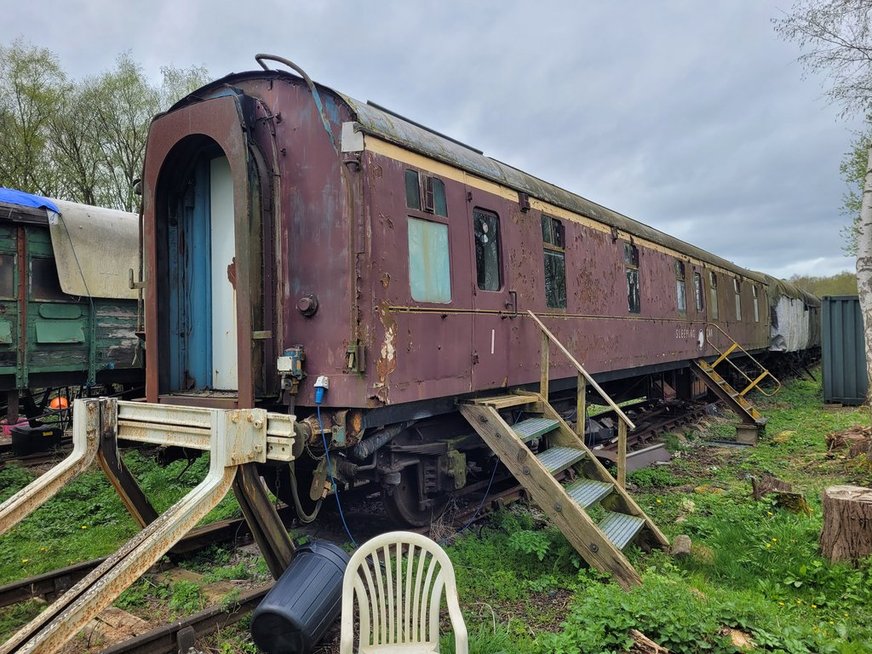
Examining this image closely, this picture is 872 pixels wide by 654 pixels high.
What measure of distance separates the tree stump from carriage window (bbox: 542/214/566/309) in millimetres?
3307

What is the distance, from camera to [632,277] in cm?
939

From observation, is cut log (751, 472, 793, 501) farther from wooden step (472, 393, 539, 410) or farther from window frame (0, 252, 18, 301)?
window frame (0, 252, 18, 301)

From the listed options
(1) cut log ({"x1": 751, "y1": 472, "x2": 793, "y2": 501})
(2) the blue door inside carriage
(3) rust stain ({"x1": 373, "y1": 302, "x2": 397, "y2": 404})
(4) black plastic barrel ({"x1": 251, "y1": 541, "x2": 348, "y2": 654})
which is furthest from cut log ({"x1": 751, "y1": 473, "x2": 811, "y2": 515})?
(2) the blue door inside carriage

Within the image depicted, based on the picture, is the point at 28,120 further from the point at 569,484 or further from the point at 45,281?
the point at 569,484

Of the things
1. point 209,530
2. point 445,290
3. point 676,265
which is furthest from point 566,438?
point 676,265

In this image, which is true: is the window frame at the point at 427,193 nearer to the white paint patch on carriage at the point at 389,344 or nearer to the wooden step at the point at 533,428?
the white paint patch on carriage at the point at 389,344

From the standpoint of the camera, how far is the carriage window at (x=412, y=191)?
466 cm

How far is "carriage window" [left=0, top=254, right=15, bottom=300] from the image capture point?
6.96 metres

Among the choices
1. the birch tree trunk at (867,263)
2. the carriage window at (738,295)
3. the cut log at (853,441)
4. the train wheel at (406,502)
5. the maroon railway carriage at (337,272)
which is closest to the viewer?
the maroon railway carriage at (337,272)

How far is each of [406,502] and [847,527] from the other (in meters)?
3.50

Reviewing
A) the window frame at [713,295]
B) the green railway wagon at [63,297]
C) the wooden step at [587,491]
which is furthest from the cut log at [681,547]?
the window frame at [713,295]

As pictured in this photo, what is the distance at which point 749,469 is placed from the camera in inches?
324

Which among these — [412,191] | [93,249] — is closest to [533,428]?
[412,191]

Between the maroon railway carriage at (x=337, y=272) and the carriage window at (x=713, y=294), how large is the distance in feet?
31.6
